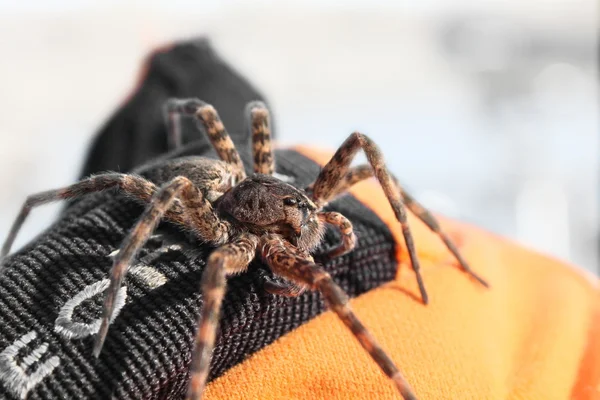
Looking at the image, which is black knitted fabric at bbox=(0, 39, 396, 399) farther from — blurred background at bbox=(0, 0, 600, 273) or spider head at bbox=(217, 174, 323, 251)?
blurred background at bbox=(0, 0, 600, 273)

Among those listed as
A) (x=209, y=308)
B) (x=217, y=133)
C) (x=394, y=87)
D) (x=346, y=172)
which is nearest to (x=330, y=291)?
(x=209, y=308)

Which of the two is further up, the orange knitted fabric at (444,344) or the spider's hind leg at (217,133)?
the spider's hind leg at (217,133)

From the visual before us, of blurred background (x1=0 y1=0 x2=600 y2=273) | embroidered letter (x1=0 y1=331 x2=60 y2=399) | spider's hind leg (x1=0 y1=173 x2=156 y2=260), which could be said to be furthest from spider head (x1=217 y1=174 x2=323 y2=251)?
blurred background (x1=0 y1=0 x2=600 y2=273)

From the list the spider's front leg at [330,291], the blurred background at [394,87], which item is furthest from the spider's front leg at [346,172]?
the blurred background at [394,87]

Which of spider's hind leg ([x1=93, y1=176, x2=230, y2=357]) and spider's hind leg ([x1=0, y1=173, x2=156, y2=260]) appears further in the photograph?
spider's hind leg ([x1=0, y1=173, x2=156, y2=260])

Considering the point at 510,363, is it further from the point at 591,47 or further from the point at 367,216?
the point at 591,47

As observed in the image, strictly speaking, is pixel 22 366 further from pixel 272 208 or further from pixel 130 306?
pixel 272 208

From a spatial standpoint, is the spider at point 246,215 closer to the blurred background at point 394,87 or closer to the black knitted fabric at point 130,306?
the black knitted fabric at point 130,306
